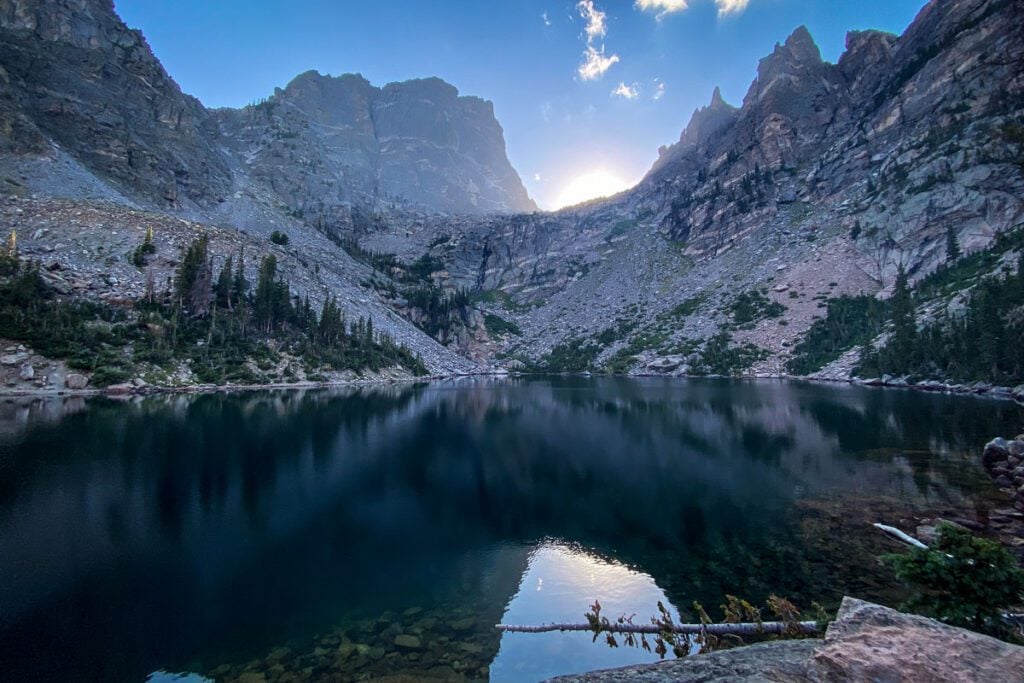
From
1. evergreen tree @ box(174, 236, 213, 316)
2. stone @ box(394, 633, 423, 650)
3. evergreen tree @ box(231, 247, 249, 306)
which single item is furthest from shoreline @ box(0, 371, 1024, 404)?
stone @ box(394, 633, 423, 650)

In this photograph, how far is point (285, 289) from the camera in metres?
102

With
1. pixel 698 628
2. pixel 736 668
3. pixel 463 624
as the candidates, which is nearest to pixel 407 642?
pixel 463 624

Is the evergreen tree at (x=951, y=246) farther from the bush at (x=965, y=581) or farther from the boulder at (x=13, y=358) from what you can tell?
the boulder at (x=13, y=358)

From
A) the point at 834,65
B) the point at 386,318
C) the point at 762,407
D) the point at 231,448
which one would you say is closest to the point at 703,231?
the point at 834,65

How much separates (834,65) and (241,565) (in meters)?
262

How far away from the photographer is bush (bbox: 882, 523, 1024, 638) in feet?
26.1

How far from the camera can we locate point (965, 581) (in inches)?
324

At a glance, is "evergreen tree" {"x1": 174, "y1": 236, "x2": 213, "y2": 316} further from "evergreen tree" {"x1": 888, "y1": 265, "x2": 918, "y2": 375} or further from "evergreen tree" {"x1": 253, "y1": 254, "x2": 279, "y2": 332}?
"evergreen tree" {"x1": 888, "y1": 265, "x2": 918, "y2": 375}

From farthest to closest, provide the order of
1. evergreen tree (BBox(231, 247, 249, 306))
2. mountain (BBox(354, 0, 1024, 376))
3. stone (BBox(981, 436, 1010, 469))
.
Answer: mountain (BBox(354, 0, 1024, 376))
evergreen tree (BBox(231, 247, 249, 306))
stone (BBox(981, 436, 1010, 469))

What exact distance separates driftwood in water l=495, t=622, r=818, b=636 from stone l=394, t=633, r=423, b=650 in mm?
2078

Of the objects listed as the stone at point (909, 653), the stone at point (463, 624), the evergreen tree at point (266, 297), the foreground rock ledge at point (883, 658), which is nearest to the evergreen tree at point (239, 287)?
the evergreen tree at point (266, 297)

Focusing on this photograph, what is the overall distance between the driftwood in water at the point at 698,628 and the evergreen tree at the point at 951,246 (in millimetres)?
125159

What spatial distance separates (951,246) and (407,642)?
134 m

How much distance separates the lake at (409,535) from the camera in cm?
1152
